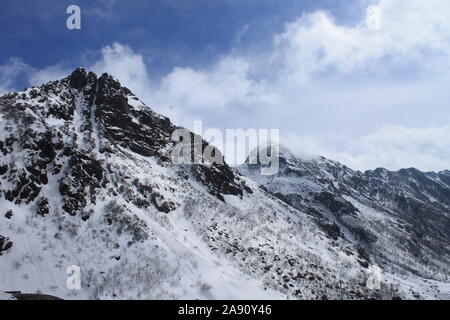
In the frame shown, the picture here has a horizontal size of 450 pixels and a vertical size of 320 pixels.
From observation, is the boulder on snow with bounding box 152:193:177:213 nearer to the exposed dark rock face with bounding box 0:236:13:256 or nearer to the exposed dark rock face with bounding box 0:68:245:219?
the exposed dark rock face with bounding box 0:68:245:219

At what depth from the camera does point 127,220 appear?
179 ft

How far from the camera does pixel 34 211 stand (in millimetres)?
48500

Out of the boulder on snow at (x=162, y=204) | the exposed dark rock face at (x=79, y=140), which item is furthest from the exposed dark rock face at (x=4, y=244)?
the boulder on snow at (x=162, y=204)

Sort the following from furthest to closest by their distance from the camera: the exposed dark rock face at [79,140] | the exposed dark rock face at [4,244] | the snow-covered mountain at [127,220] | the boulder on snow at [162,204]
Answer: the boulder on snow at [162,204]
the exposed dark rock face at [79,140]
the snow-covered mountain at [127,220]
the exposed dark rock face at [4,244]

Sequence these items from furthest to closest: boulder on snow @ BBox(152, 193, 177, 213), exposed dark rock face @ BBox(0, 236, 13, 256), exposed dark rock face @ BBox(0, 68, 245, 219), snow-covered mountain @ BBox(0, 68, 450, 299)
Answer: boulder on snow @ BBox(152, 193, 177, 213), exposed dark rock face @ BBox(0, 68, 245, 219), snow-covered mountain @ BBox(0, 68, 450, 299), exposed dark rock face @ BBox(0, 236, 13, 256)

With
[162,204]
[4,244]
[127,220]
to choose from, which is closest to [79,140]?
[162,204]

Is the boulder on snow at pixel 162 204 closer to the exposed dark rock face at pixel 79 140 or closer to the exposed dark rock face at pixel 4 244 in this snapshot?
the exposed dark rock face at pixel 79 140

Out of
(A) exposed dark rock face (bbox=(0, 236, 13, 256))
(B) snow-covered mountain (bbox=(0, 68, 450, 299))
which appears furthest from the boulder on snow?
(A) exposed dark rock face (bbox=(0, 236, 13, 256))

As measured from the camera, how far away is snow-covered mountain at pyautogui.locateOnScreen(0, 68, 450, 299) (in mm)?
43062

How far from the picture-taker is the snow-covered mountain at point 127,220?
43062 millimetres

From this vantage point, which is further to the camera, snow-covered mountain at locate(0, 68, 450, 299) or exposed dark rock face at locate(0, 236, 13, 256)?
snow-covered mountain at locate(0, 68, 450, 299)

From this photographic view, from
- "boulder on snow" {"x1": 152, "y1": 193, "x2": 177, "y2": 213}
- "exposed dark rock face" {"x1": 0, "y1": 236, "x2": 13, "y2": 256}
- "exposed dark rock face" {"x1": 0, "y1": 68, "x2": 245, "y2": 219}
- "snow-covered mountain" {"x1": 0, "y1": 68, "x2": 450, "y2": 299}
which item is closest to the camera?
"exposed dark rock face" {"x1": 0, "y1": 236, "x2": 13, "y2": 256}

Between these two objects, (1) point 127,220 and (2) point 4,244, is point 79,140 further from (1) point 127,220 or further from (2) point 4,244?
(2) point 4,244
